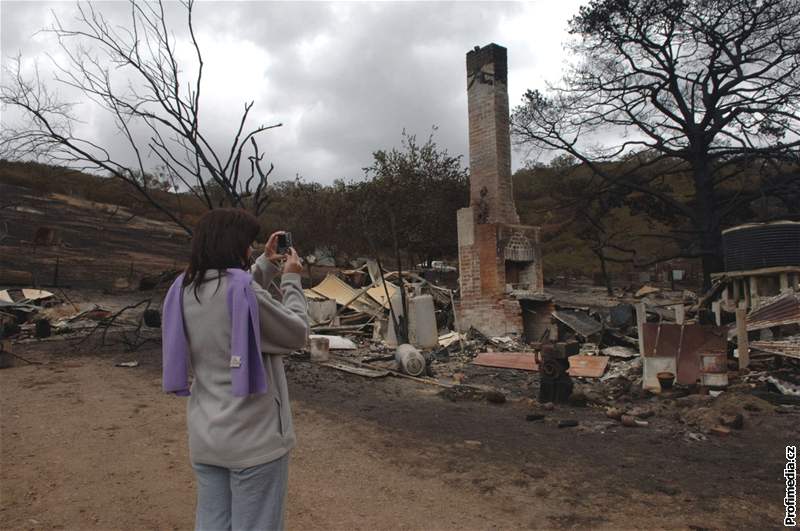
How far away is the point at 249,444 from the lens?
1.70 metres

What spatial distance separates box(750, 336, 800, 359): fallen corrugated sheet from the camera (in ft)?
22.9

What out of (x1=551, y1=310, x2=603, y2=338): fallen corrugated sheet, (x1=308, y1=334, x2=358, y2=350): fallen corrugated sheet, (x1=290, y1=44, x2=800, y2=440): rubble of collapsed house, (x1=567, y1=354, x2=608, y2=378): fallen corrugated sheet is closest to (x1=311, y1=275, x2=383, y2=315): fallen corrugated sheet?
(x1=290, y1=44, x2=800, y2=440): rubble of collapsed house

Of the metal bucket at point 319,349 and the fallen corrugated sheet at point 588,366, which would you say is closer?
the fallen corrugated sheet at point 588,366

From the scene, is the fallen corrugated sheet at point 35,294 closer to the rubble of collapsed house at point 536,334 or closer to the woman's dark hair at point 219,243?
the rubble of collapsed house at point 536,334

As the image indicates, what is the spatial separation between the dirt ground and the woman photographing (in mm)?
1767

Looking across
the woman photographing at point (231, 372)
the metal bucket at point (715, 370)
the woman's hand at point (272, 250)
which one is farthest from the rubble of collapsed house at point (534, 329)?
the woman photographing at point (231, 372)

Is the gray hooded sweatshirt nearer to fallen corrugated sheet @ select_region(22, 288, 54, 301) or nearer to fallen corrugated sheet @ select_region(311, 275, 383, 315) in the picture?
fallen corrugated sheet @ select_region(311, 275, 383, 315)

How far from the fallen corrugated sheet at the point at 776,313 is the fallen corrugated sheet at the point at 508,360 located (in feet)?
11.6

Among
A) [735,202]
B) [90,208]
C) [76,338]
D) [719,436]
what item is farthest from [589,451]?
[90,208]

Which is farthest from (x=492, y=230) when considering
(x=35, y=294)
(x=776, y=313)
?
(x=35, y=294)

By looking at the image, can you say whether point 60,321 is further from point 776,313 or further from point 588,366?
point 776,313

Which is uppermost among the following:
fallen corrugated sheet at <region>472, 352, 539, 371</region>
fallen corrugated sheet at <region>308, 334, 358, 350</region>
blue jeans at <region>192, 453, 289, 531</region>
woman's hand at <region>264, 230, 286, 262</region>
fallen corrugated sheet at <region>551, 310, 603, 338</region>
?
woman's hand at <region>264, 230, 286, 262</region>

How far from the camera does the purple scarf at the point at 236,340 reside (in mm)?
1689

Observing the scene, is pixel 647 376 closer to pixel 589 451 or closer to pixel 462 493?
pixel 589 451
